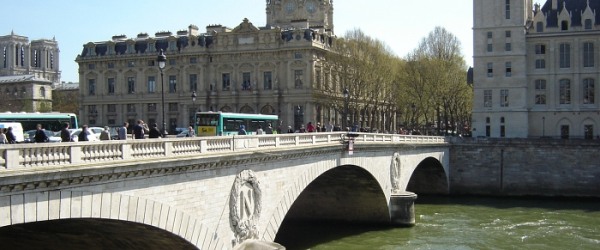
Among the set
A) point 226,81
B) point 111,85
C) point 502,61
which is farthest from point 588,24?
point 111,85

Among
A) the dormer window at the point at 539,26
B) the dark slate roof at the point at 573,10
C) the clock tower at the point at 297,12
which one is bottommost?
the dormer window at the point at 539,26

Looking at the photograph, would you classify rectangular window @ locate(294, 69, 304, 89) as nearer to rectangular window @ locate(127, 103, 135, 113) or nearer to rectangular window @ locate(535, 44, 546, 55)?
rectangular window @ locate(127, 103, 135, 113)

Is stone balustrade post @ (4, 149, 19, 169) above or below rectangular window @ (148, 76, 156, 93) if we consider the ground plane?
below

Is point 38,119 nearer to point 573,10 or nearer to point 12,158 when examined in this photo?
point 12,158

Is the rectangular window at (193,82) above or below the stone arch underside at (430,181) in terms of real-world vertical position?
above

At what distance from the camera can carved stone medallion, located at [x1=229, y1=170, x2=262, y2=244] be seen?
22.6 metres

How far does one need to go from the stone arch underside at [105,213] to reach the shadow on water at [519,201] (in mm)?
37090

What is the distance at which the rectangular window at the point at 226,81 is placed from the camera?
88.4 metres

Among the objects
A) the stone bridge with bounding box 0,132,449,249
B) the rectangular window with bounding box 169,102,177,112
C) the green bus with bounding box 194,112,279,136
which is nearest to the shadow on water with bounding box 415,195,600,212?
the green bus with bounding box 194,112,279,136

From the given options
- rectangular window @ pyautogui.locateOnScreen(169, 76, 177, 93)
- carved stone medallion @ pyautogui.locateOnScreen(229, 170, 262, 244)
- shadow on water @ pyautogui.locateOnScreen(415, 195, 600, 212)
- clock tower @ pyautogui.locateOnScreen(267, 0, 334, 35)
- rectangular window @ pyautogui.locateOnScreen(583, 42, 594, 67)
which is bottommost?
shadow on water @ pyautogui.locateOnScreen(415, 195, 600, 212)

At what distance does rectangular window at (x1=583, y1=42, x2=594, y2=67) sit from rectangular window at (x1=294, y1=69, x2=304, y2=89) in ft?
100

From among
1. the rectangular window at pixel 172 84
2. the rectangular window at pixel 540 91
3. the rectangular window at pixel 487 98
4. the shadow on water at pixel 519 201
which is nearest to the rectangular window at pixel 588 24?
the rectangular window at pixel 540 91

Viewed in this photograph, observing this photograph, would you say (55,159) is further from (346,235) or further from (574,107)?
(574,107)

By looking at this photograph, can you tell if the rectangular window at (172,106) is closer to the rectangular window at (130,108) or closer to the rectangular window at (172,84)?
the rectangular window at (172,84)
